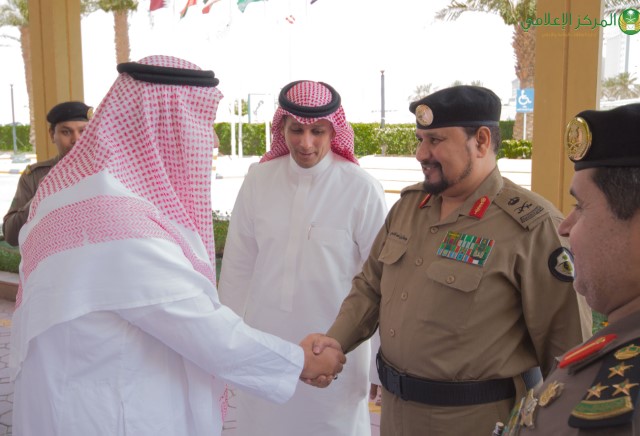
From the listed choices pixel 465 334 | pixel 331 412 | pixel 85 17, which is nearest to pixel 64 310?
pixel 465 334

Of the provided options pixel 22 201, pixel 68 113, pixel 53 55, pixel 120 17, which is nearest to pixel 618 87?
pixel 120 17

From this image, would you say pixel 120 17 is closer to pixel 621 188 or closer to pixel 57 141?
pixel 57 141

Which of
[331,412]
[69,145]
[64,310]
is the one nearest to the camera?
[64,310]

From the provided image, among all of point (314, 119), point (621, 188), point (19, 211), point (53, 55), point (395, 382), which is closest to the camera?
point (621, 188)

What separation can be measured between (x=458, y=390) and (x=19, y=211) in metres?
3.14

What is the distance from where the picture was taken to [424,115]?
2.23 metres

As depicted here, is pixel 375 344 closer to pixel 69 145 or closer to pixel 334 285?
pixel 334 285

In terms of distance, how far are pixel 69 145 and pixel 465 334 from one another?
3.35m

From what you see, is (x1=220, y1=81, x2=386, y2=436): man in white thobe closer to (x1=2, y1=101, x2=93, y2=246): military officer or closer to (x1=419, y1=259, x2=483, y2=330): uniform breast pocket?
(x1=419, y1=259, x2=483, y2=330): uniform breast pocket

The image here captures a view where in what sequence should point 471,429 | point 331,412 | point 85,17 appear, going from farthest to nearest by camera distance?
point 85,17 → point 331,412 → point 471,429

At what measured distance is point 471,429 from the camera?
199 cm

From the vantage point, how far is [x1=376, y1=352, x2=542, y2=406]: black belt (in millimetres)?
1986

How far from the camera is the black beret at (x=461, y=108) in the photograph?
2184 mm

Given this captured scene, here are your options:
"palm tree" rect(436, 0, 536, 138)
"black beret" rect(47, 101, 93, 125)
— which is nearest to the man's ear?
"black beret" rect(47, 101, 93, 125)
